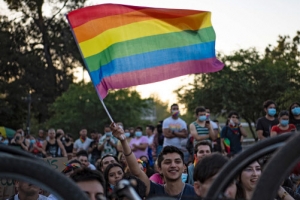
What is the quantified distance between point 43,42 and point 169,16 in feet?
138

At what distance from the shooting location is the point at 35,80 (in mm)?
47969

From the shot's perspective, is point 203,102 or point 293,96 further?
point 203,102

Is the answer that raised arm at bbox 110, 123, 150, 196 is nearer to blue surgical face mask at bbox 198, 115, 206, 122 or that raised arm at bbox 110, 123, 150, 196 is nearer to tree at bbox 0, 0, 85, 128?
blue surgical face mask at bbox 198, 115, 206, 122

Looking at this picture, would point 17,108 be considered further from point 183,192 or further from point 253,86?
point 183,192

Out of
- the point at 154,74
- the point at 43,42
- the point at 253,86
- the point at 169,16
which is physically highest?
the point at 43,42

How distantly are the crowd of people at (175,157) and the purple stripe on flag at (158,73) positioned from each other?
817 millimetres

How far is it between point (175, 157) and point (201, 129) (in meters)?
5.25

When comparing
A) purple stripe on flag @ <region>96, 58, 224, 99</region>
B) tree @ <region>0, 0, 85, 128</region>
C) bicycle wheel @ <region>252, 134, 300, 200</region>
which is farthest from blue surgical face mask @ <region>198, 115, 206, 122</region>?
tree @ <region>0, 0, 85, 128</region>

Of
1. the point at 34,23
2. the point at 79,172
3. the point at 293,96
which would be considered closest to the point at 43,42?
the point at 34,23

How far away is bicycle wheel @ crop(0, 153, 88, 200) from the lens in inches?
79.2

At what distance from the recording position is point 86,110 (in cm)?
4812

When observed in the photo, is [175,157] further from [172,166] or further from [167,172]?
[167,172]

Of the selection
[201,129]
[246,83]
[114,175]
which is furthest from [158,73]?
[246,83]

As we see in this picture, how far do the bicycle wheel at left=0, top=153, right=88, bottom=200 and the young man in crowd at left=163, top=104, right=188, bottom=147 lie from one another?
1030 cm
